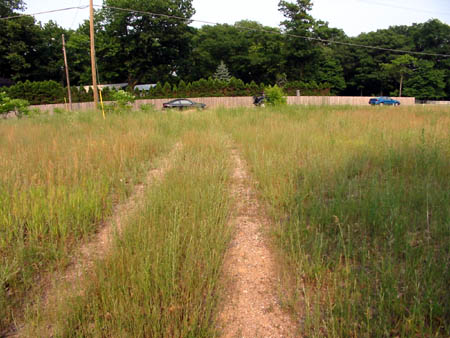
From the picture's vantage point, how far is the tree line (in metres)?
39.7

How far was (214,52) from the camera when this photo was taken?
→ 52.4m

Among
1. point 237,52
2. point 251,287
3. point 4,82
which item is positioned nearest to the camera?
point 251,287

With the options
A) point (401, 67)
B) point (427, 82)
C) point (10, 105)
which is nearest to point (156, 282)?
point (10, 105)

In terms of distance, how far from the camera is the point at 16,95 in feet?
93.8

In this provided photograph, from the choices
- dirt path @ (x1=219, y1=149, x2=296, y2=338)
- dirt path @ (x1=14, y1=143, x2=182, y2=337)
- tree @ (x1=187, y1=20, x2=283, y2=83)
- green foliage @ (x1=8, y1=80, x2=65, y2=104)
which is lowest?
dirt path @ (x1=219, y1=149, x2=296, y2=338)

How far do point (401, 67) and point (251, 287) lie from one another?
203ft

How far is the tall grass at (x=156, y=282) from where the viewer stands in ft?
5.83

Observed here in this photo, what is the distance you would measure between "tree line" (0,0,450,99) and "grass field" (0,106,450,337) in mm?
32178

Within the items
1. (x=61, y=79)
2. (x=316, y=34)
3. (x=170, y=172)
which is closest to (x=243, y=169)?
(x=170, y=172)

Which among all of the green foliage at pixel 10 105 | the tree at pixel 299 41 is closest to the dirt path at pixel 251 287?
Result: the green foliage at pixel 10 105

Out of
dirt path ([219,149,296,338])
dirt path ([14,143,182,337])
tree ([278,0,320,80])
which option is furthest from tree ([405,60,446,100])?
dirt path ([14,143,182,337])

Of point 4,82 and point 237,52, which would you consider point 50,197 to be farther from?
point 237,52

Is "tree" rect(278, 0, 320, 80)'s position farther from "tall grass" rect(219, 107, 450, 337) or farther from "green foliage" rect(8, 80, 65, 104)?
"tall grass" rect(219, 107, 450, 337)

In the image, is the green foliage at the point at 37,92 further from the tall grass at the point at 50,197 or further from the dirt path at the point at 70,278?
the dirt path at the point at 70,278
